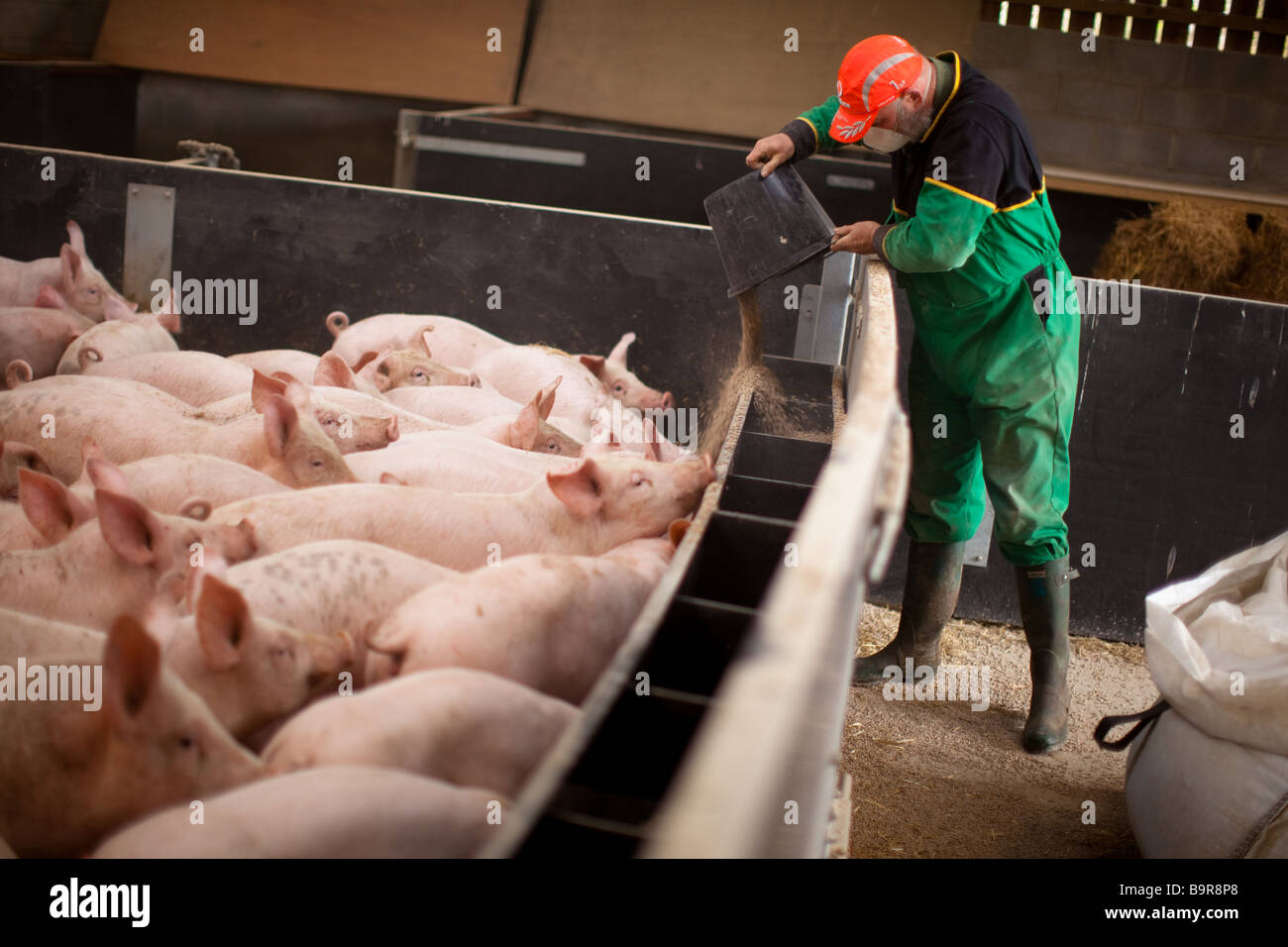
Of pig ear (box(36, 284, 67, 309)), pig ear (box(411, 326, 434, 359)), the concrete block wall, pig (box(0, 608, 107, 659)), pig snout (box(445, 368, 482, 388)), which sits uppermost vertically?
the concrete block wall

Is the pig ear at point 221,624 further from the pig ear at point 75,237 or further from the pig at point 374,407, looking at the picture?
the pig ear at point 75,237

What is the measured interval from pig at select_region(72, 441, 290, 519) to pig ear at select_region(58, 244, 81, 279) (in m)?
1.68

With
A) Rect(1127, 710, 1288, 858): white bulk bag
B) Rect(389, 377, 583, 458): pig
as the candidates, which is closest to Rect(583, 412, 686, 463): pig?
Rect(389, 377, 583, 458): pig

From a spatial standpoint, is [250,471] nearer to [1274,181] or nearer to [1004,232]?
[1004,232]

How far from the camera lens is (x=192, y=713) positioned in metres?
1.65

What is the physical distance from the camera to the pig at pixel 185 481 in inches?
102

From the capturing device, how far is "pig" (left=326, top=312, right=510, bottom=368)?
4152 millimetres

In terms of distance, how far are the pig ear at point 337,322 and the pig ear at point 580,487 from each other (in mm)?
1924

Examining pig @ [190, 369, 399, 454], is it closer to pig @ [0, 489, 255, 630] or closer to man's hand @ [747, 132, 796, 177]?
pig @ [0, 489, 255, 630]

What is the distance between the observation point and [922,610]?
13.0ft

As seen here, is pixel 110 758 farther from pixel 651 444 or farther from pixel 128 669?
pixel 651 444

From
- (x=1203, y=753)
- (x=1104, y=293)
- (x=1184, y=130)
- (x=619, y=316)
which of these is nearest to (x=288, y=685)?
(x=1203, y=753)

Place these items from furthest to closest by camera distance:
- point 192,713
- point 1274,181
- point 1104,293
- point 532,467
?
point 1274,181
point 1104,293
point 532,467
point 192,713
